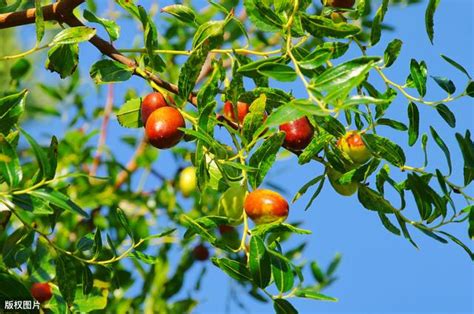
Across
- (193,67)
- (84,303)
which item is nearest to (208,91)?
(193,67)

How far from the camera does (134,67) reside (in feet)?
4.56

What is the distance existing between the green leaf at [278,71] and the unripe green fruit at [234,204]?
0.22m

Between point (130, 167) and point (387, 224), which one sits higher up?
point (387, 224)

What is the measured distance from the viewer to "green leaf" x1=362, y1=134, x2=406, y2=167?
129 centimetres

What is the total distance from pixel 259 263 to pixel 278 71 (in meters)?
0.27

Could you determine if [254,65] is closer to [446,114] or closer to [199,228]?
[199,228]

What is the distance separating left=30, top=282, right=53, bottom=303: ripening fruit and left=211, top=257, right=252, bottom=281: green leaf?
495mm

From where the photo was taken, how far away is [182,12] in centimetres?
144

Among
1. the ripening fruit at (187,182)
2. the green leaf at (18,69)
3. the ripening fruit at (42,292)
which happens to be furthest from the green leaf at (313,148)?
the ripening fruit at (187,182)

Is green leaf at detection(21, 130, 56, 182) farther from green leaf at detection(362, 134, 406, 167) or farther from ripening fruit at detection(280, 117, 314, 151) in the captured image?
green leaf at detection(362, 134, 406, 167)

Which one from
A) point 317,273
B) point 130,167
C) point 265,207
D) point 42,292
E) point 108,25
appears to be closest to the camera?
point 265,207

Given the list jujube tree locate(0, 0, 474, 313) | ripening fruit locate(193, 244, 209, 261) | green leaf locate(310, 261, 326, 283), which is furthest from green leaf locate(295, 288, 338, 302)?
ripening fruit locate(193, 244, 209, 261)

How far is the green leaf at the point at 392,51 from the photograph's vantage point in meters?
1.29

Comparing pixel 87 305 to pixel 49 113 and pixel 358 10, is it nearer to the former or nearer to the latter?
pixel 358 10
